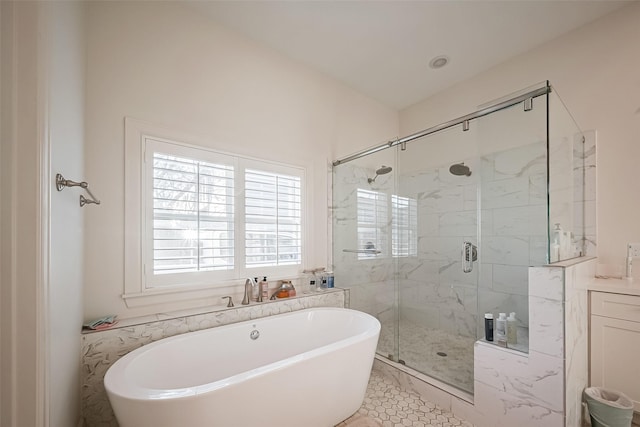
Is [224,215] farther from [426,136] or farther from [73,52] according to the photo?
[426,136]

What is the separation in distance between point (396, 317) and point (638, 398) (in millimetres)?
1607

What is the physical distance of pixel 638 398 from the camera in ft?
5.79

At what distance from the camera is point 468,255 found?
2367 millimetres

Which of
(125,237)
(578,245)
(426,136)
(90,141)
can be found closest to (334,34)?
(426,136)

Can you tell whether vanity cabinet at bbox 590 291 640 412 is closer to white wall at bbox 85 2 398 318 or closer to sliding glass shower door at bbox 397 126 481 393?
sliding glass shower door at bbox 397 126 481 393

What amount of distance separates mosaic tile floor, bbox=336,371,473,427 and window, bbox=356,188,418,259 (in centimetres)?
117

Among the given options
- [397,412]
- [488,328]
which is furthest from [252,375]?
[488,328]

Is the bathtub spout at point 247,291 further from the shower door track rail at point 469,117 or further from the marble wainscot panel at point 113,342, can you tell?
the shower door track rail at point 469,117

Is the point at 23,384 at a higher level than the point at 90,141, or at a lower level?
lower

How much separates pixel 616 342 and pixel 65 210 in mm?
3361

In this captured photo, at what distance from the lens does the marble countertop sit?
5.84 ft

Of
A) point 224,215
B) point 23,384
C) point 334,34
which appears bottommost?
point 23,384

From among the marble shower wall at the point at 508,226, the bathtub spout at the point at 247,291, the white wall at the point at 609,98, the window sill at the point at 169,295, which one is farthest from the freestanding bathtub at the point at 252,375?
the white wall at the point at 609,98

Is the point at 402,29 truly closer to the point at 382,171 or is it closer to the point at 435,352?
the point at 382,171
